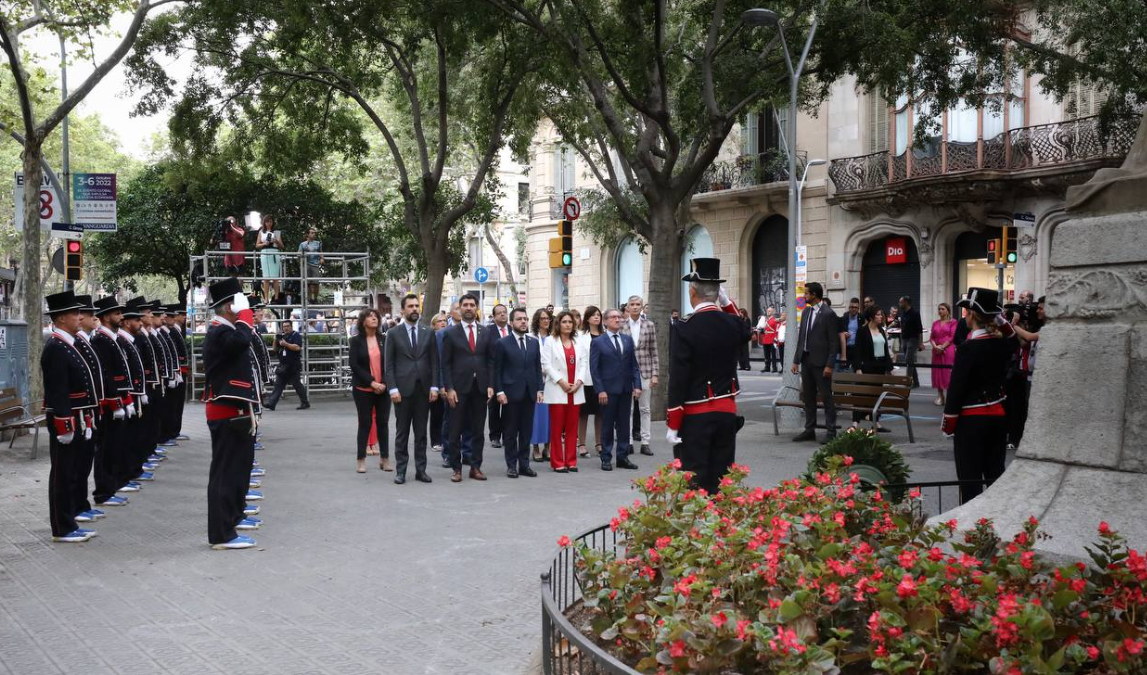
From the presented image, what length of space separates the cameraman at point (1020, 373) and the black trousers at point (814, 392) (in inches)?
94.7

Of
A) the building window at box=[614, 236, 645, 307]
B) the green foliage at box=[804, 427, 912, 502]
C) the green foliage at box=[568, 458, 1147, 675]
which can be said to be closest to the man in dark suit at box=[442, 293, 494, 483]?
the green foliage at box=[804, 427, 912, 502]

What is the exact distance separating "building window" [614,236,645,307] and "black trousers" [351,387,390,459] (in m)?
28.3

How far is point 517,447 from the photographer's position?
12.7 meters

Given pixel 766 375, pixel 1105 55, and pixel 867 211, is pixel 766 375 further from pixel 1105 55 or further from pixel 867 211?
pixel 1105 55

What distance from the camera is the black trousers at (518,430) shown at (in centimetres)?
1225

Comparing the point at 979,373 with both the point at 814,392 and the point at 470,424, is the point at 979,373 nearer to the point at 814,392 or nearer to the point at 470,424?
the point at 470,424

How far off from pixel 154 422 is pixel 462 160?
31.3m

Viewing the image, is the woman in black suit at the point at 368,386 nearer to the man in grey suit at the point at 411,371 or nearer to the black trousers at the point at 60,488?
the man in grey suit at the point at 411,371

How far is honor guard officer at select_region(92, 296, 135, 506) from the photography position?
10.3 meters

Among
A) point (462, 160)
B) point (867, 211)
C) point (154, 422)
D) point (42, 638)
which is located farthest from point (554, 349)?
point (462, 160)

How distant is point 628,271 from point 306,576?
35.0 m

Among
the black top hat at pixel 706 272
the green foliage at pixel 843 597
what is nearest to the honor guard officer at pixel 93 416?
the black top hat at pixel 706 272

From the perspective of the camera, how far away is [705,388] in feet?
25.4

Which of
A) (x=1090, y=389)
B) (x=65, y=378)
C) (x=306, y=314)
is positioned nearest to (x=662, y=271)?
(x=306, y=314)
